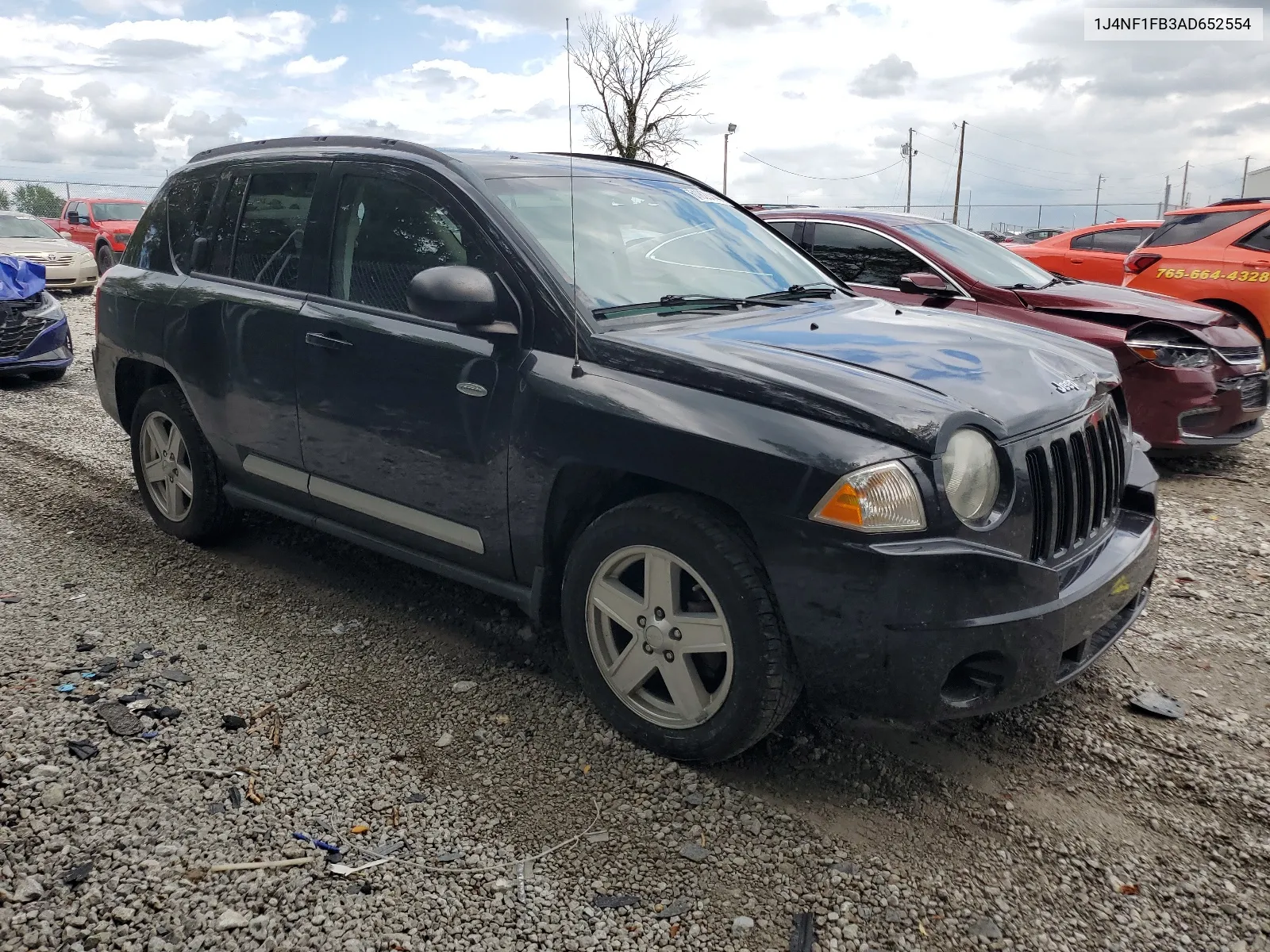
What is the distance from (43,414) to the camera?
8.19m

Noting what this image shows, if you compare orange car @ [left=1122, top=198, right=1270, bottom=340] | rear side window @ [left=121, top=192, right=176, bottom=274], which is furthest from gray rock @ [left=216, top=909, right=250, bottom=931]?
orange car @ [left=1122, top=198, right=1270, bottom=340]

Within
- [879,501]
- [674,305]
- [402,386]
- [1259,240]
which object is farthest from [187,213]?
[1259,240]

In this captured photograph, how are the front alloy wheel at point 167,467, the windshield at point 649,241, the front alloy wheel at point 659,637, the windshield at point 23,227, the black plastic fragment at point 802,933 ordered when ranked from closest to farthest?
1. the black plastic fragment at point 802,933
2. the front alloy wheel at point 659,637
3. the windshield at point 649,241
4. the front alloy wheel at point 167,467
5. the windshield at point 23,227

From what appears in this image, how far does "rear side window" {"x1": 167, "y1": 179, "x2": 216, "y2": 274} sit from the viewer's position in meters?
4.59

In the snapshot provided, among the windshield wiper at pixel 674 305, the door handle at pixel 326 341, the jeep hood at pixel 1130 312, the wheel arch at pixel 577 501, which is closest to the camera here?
the wheel arch at pixel 577 501

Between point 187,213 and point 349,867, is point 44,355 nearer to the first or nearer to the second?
point 187,213

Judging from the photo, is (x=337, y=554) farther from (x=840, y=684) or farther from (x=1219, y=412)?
(x=1219, y=412)

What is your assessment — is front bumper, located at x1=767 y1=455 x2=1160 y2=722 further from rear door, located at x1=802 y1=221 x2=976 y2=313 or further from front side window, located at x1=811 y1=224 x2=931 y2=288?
front side window, located at x1=811 y1=224 x2=931 y2=288

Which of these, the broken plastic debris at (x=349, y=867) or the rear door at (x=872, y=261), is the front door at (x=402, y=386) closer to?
the broken plastic debris at (x=349, y=867)

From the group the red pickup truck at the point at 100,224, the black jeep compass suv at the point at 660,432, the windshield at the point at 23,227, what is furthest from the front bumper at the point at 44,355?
the red pickup truck at the point at 100,224

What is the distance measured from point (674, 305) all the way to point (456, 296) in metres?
0.77

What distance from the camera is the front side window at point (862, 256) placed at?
677 cm

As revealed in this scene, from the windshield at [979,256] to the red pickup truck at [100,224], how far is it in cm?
1903

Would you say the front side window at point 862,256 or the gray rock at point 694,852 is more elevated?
the front side window at point 862,256
